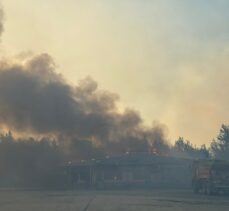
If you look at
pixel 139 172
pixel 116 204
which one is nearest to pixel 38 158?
pixel 139 172

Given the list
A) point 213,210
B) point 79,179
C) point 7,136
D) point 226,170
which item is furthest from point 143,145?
point 213,210

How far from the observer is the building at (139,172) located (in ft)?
220

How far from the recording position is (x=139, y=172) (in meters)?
67.9

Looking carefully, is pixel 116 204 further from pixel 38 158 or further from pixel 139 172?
pixel 38 158

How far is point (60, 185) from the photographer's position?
2908 inches

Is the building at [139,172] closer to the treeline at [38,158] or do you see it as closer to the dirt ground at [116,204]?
the treeline at [38,158]

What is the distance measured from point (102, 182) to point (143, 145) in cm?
2055

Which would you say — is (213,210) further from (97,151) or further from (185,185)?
Answer: (97,151)

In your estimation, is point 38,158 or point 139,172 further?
point 38,158

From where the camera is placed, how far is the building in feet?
220

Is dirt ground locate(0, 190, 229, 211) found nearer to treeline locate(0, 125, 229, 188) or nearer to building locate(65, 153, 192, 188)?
building locate(65, 153, 192, 188)

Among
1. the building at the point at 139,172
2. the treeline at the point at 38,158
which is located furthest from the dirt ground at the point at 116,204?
the treeline at the point at 38,158

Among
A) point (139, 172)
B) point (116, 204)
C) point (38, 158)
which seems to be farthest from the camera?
point (38, 158)

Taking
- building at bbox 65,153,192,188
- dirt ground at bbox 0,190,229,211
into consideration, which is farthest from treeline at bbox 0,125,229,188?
dirt ground at bbox 0,190,229,211
